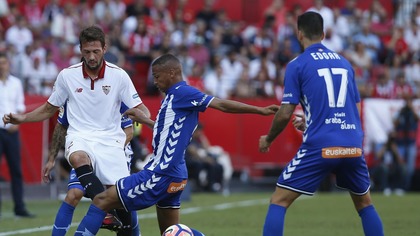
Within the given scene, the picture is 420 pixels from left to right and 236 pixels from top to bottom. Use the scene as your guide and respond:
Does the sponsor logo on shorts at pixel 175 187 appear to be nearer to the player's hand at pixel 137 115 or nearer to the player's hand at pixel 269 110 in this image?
the player's hand at pixel 137 115

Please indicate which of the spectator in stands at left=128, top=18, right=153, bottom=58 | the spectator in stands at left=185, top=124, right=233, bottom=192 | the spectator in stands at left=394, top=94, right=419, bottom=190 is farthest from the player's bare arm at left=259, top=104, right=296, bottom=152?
the spectator in stands at left=128, top=18, right=153, bottom=58

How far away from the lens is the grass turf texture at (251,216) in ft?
43.6

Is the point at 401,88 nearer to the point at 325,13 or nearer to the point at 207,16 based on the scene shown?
the point at 325,13

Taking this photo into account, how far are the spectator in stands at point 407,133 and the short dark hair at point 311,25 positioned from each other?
1491 cm

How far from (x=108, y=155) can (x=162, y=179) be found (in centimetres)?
92

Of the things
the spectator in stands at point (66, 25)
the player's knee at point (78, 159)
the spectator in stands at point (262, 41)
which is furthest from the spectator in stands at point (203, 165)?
the player's knee at point (78, 159)

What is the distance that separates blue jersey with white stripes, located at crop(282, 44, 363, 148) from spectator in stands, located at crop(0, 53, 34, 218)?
7860 mm

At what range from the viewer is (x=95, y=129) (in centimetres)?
997

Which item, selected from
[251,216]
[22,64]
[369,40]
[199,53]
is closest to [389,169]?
[369,40]

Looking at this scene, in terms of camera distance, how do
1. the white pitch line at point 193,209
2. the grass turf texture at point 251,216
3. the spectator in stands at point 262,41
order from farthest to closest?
the spectator in stands at point 262,41 < the grass turf texture at point 251,216 < the white pitch line at point 193,209

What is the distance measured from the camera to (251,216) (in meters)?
16.0

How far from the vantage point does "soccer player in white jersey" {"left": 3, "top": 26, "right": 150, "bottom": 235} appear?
→ 9836 millimetres

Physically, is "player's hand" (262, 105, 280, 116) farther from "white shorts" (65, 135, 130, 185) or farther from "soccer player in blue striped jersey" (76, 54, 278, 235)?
"white shorts" (65, 135, 130, 185)

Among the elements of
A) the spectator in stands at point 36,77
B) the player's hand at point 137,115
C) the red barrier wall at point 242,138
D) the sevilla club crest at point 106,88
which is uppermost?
the sevilla club crest at point 106,88
